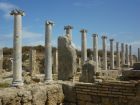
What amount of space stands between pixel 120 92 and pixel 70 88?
1.80m

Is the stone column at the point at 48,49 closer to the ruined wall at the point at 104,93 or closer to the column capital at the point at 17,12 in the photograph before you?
the column capital at the point at 17,12

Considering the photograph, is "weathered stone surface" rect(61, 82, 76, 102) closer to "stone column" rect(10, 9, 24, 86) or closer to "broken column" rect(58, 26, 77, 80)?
"broken column" rect(58, 26, 77, 80)

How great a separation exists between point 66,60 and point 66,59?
0.06 m

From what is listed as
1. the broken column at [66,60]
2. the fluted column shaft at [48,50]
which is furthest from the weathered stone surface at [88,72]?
the fluted column shaft at [48,50]

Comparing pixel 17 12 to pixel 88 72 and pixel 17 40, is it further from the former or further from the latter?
pixel 88 72

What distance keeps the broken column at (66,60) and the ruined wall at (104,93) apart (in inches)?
250

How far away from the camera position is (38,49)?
56.8 metres

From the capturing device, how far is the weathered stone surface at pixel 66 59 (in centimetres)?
1543

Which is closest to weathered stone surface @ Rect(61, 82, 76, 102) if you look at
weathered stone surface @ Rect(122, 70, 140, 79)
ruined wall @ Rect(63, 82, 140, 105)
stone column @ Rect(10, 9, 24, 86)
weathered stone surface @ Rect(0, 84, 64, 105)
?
ruined wall @ Rect(63, 82, 140, 105)

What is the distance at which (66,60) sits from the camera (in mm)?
15797

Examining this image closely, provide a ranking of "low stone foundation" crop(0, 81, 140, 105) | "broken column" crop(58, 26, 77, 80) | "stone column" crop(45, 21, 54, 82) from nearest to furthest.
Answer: "low stone foundation" crop(0, 81, 140, 105), "broken column" crop(58, 26, 77, 80), "stone column" crop(45, 21, 54, 82)

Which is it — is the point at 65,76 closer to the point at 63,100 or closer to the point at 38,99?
the point at 63,100

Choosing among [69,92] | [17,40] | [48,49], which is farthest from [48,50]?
[69,92]

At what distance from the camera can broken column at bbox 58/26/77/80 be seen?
1541 cm
